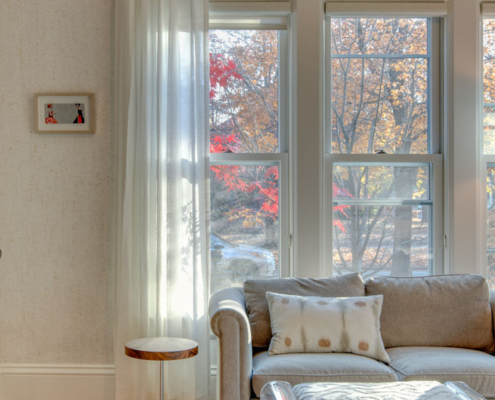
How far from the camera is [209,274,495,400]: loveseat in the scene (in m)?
2.84

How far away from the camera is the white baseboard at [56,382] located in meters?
3.76

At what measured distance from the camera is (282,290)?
11.1 ft

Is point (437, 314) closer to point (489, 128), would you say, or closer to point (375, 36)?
point (489, 128)

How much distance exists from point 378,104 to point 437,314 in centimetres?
141

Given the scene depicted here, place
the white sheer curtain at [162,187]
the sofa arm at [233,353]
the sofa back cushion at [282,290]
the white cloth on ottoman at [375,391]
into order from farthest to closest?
the white sheer curtain at [162,187] < the sofa back cushion at [282,290] < the sofa arm at [233,353] < the white cloth on ottoman at [375,391]

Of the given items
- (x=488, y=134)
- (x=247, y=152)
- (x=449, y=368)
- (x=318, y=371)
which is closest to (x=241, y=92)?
(x=247, y=152)

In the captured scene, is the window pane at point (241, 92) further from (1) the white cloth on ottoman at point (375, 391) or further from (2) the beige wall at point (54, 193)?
(1) the white cloth on ottoman at point (375, 391)

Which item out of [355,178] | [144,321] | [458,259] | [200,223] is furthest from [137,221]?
[458,259]

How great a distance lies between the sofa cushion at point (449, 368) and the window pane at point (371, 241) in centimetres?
88

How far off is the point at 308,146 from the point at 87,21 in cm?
163

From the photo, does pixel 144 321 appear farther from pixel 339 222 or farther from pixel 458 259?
pixel 458 259

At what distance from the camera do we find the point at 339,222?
388 centimetres

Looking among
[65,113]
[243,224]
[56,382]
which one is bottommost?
[56,382]

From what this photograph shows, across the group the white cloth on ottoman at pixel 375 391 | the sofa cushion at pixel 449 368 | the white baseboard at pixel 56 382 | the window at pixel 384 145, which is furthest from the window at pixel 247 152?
the white cloth on ottoman at pixel 375 391
